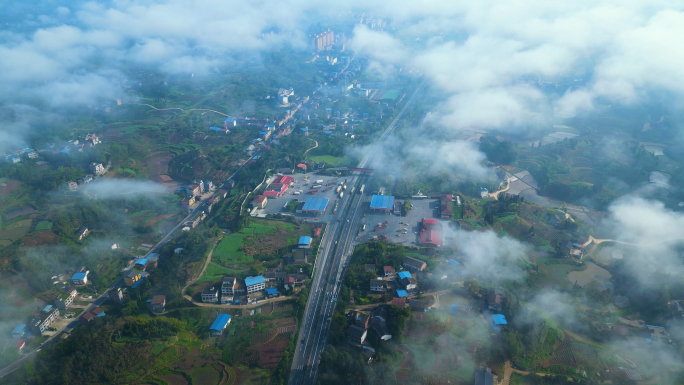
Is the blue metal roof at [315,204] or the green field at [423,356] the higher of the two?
the blue metal roof at [315,204]

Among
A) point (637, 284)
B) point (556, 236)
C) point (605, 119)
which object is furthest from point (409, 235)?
point (605, 119)

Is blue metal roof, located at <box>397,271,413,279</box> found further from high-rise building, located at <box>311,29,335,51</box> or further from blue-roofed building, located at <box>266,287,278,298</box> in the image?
high-rise building, located at <box>311,29,335,51</box>

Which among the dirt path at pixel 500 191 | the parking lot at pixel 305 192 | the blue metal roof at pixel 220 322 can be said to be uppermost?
the parking lot at pixel 305 192

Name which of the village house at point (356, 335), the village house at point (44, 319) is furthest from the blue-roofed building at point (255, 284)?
the village house at point (44, 319)

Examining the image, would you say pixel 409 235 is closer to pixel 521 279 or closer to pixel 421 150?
pixel 521 279

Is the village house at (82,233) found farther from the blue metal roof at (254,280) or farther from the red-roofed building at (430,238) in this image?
the red-roofed building at (430,238)

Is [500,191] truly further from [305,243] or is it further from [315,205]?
[305,243]

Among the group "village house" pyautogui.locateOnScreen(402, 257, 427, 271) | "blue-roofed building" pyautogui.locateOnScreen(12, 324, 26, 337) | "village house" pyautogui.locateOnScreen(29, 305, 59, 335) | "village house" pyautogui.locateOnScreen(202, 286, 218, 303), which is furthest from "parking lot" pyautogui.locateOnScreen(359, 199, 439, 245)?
"blue-roofed building" pyautogui.locateOnScreen(12, 324, 26, 337)
